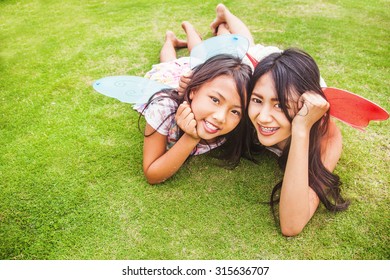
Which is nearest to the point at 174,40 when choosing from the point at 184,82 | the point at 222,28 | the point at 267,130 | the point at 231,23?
the point at 222,28

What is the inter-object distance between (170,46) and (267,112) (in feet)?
6.99

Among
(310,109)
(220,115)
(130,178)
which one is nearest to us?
(310,109)

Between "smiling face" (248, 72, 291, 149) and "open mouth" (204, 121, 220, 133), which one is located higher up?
"smiling face" (248, 72, 291, 149)

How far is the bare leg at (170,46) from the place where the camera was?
3.67 metres

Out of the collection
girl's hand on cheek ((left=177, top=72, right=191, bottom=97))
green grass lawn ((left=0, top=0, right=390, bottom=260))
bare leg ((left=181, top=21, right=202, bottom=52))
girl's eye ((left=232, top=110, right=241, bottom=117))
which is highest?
girl's hand on cheek ((left=177, top=72, right=191, bottom=97))

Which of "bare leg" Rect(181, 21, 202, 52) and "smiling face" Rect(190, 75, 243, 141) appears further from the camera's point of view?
"bare leg" Rect(181, 21, 202, 52)

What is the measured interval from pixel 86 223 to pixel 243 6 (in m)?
4.11

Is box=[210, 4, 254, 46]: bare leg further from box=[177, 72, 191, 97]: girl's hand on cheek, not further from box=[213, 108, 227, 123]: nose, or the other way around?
box=[213, 108, 227, 123]: nose

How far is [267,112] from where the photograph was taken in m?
2.04

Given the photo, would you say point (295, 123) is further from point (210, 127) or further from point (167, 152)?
point (167, 152)

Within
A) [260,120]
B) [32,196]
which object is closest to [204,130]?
[260,120]

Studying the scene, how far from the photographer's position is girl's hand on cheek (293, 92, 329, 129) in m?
1.95

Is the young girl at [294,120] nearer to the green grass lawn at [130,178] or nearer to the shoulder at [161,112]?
the green grass lawn at [130,178]

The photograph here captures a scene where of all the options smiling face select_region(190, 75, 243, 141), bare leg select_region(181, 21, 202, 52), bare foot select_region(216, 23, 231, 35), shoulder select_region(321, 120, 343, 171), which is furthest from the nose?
bare foot select_region(216, 23, 231, 35)
